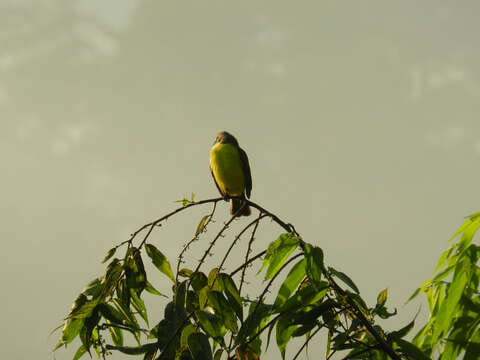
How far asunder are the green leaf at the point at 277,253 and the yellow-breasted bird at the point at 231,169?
4.28 m

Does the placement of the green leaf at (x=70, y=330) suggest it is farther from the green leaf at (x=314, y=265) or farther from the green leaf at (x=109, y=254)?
the green leaf at (x=314, y=265)

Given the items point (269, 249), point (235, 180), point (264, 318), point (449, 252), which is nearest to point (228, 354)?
point (264, 318)

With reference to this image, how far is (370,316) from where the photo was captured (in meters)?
2.23

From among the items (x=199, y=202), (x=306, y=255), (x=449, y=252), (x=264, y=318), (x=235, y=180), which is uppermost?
(x=235, y=180)

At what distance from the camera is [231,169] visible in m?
6.51

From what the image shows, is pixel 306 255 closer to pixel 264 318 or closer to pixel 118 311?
pixel 264 318

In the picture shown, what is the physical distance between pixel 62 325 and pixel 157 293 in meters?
0.46

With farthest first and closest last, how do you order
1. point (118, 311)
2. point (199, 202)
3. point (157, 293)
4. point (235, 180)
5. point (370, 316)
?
point (235, 180), point (199, 202), point (157, 293), point (118, 311), point (370, 316)

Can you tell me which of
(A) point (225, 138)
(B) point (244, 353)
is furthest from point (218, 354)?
(A) point (225, 138)

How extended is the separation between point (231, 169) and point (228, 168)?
0.12 feet

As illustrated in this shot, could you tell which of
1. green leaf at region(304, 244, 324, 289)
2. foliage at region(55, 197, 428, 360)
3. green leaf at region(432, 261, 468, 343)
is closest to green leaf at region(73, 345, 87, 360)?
foliage at region(55, 197, 428, 360)

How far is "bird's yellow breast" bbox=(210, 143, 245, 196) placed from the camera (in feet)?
21.4

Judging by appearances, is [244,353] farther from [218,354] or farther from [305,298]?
[305,298]

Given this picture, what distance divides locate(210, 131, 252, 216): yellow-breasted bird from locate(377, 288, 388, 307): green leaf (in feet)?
13.5
